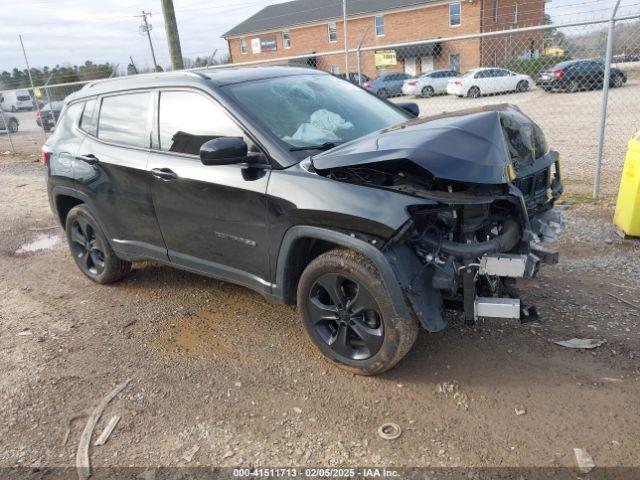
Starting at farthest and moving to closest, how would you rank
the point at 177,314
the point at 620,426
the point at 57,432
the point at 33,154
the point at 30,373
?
1. the point at 33,154
2. the point at 177,314
3. the point at 30,373
4. the point at 57,432
5. the point at 620,426

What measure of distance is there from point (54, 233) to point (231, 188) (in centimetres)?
483

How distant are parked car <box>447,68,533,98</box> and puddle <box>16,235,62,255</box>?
10.5m

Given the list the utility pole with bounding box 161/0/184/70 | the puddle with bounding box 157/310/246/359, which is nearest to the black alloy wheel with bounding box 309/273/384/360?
the puddle with bounding box 157/310/246/359

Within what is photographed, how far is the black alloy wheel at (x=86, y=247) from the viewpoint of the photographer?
15.8 ft

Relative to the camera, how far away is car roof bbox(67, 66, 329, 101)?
367 centimetres

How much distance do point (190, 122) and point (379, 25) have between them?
41.1m

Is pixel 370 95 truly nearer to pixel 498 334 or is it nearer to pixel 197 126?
pixel 197 126

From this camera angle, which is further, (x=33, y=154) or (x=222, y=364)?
(x=33, y=154)

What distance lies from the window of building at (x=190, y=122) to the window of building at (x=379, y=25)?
40759 millimetres

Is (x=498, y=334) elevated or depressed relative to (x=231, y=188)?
depressed

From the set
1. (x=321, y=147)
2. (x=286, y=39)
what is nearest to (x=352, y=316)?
(x=321, y=147)

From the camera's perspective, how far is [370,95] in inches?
173

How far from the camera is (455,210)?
9.18 feet

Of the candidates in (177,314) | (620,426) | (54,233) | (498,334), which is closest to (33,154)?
(54,233)
